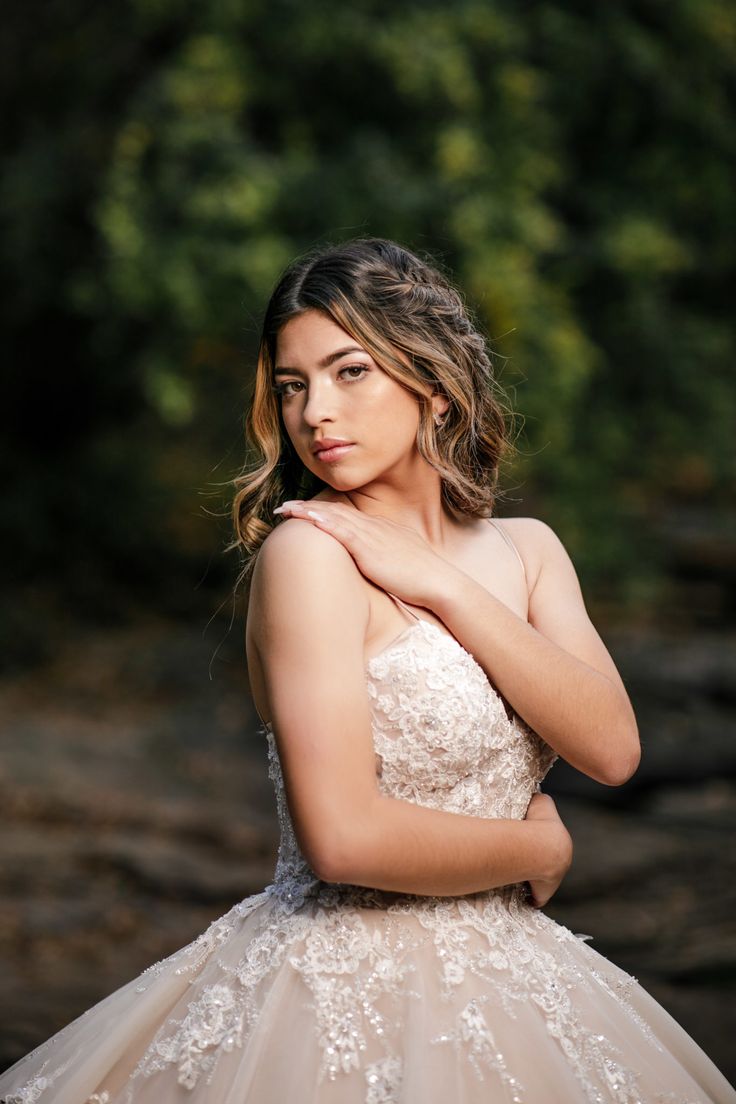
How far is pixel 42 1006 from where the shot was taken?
5.30m

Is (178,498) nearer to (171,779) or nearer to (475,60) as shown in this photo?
(171,779)

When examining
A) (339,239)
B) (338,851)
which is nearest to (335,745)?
(338,851)

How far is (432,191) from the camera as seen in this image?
320 inches

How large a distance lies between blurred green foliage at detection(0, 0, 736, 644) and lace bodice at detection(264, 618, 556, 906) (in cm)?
455

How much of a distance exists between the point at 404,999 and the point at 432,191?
6844mm

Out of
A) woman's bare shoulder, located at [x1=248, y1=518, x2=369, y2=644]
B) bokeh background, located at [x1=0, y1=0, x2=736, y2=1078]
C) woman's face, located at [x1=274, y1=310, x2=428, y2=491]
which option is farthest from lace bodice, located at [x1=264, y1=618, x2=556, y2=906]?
bokeh background, located at [x1=0, y1=0, x2=736, y2=1078]

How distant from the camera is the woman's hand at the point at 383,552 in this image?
2.13m

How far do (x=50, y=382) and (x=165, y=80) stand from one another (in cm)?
485

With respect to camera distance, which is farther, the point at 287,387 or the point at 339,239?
the point at 339,239

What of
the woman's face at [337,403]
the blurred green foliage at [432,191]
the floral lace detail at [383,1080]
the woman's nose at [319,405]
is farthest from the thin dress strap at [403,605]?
the blurred green foliage at [432,191]

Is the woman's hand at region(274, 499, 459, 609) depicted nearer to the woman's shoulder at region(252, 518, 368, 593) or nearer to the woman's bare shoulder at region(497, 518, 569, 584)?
the woman's shoulder at region(252, 518, 368, 593)

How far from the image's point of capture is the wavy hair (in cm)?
224

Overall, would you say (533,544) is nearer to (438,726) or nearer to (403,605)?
(403,605)

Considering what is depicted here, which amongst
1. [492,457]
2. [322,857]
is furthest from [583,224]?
[322,857]
